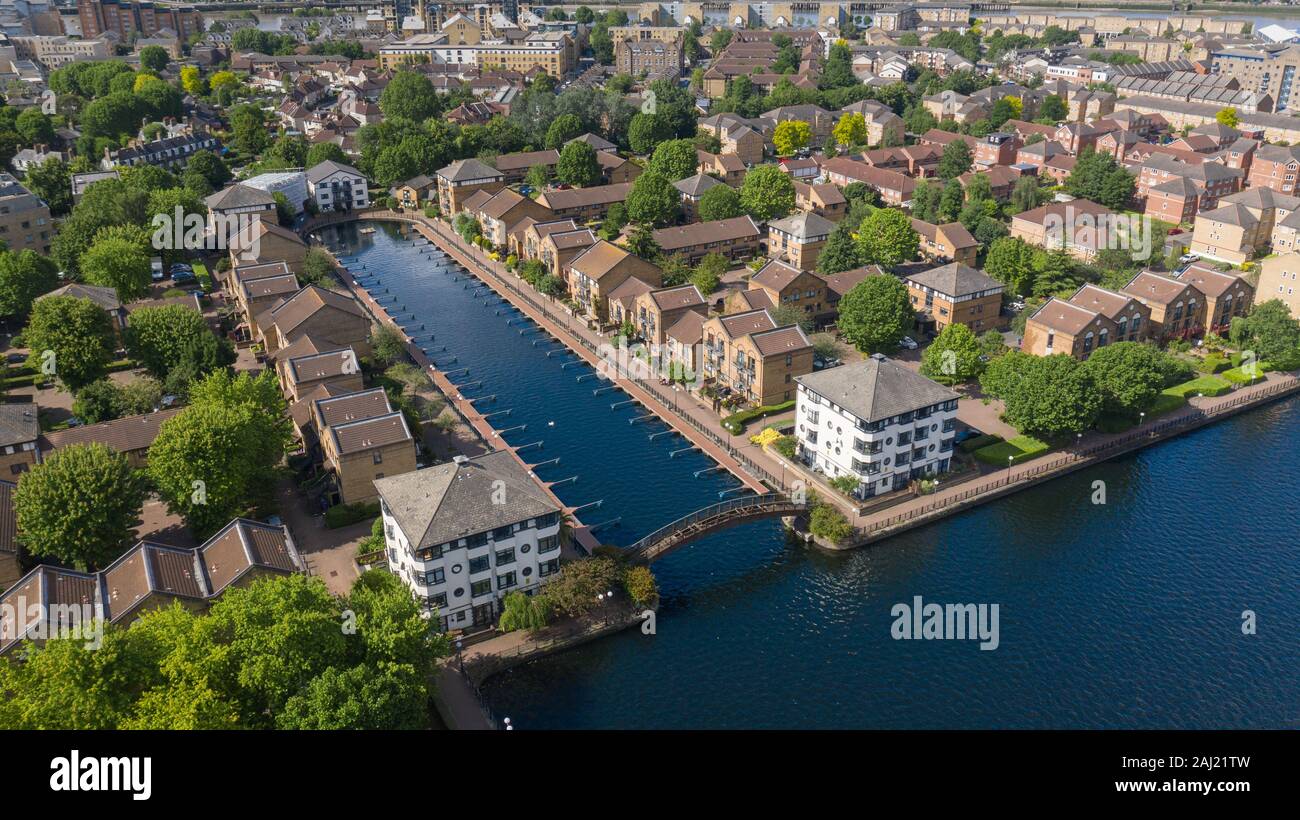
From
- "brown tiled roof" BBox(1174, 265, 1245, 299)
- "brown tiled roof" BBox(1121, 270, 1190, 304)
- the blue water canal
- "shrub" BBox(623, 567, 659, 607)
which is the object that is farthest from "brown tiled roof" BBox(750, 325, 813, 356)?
"brown tiled roof" BBox(1174, 265, 1245, 299)

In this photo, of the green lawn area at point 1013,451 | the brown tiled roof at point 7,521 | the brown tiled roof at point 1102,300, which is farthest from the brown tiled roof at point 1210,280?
the brown tiled roof at point 7,521

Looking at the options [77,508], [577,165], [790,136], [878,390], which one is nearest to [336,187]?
[577,165]

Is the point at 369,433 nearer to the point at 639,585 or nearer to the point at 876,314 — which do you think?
the point at 639,585

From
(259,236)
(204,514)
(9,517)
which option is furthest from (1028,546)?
(259,236)

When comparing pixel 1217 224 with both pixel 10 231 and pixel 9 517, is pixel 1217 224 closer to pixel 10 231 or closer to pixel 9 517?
pixel 9 517

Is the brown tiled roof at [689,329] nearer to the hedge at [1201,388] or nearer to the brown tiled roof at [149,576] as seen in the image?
the hedge at [1201,388]

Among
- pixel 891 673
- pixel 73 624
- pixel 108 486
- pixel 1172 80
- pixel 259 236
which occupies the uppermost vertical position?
pixel 1172 80

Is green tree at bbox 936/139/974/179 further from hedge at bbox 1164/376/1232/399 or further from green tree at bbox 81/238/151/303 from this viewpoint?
green tree at bbox 81/238/151/303
